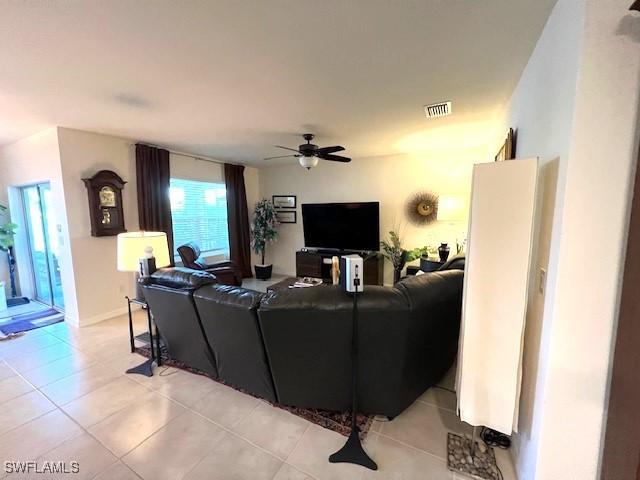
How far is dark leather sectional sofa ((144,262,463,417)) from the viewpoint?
160 centimetres

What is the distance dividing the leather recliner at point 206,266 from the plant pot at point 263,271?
1.06 m

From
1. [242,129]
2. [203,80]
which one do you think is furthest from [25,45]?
[242,129]

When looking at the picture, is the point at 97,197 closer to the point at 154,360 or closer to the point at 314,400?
the point at 154,360

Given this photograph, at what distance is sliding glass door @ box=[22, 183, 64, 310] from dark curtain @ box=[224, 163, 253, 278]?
2572 millimetres

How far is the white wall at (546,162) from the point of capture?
1140 millimetres

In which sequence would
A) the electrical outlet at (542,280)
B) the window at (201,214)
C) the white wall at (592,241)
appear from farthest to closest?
1. the window at (201,214)
2. the electrical outlet at (542,280)
3. the white wall at (592,241)

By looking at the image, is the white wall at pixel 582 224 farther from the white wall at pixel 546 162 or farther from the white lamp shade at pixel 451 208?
the white lamp shade at pixel 451 208

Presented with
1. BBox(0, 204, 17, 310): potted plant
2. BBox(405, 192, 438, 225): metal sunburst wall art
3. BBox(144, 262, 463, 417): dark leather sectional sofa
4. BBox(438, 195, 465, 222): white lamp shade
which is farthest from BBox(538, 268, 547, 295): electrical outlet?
BBox(0, 204, 17, 310): potted plant

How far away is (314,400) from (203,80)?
2.45 metres

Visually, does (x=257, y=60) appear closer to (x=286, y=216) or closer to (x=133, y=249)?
(x=133, y=249)

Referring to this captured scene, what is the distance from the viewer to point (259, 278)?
5887 millimetres

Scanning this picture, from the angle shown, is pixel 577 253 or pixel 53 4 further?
pixel 53 4

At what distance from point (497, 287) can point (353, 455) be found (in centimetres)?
123

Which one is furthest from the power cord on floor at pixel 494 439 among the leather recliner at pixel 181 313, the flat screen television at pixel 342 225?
the flat screen television at pixel 342 225
